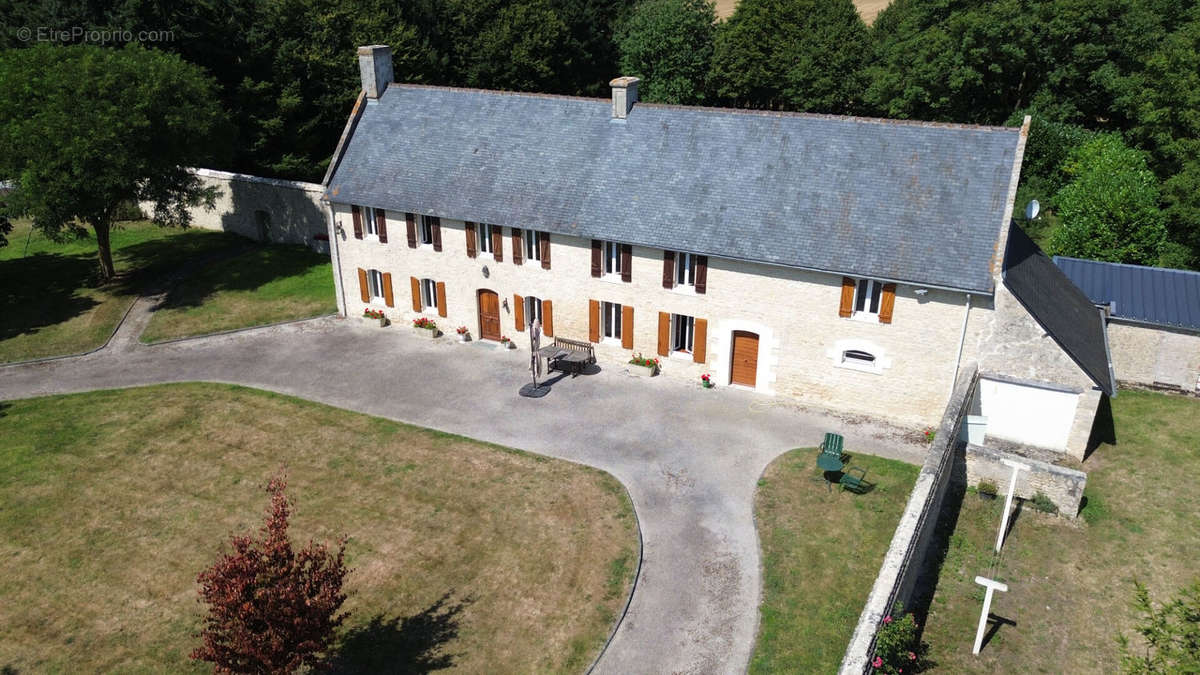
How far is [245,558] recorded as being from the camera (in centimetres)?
1335

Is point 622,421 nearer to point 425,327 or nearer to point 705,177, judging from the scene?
point 705,177

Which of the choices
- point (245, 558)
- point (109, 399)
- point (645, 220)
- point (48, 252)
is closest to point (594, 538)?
point (245, 558)

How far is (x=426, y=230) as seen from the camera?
30406 mm

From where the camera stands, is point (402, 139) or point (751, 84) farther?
point (751, 84)

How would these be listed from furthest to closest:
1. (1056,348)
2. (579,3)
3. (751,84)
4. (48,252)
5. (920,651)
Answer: (579,3)
(751,84)
(48,252)
(1056,348)
(920,651)

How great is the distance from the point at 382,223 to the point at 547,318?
7.61m

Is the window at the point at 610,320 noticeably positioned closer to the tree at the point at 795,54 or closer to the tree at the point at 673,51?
the tree at the point at 795,54

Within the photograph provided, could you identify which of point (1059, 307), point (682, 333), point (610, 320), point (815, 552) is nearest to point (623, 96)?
point (610, 320)

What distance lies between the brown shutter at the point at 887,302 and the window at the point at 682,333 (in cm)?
606

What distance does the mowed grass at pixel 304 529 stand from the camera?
17.1 m

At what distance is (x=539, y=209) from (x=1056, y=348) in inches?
649

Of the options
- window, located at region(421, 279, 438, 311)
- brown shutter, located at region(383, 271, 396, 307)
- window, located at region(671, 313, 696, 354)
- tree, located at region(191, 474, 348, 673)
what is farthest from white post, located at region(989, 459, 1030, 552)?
brown shutter, located at region(383, 271, 396, 307)

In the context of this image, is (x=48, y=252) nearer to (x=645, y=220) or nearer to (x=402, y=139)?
(x=402, y=139)

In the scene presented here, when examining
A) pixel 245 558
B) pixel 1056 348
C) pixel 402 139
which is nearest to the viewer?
pixel 245 558
